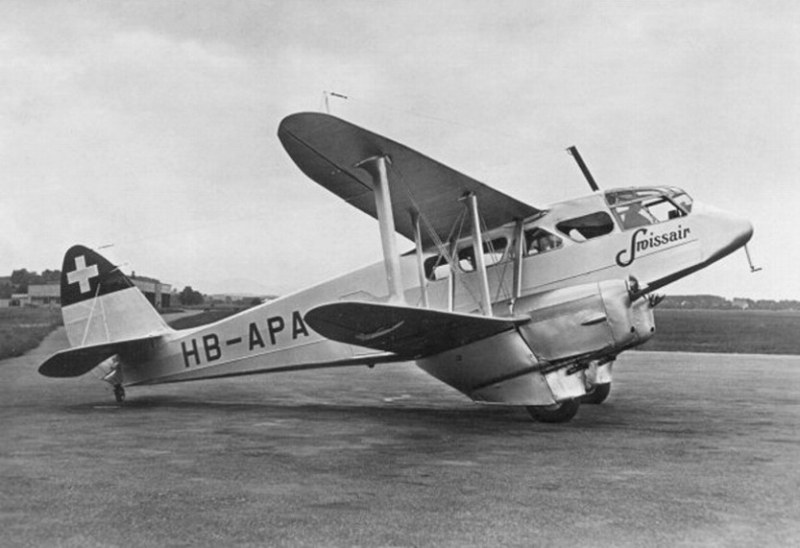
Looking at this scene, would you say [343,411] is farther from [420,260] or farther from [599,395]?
[599,395]

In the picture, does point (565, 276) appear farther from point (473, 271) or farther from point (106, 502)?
point (106, 502)

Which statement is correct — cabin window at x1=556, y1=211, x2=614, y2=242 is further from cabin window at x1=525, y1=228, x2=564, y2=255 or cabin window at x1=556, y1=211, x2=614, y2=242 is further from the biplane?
cabin window at x1=525, y1=228, x2=564, y2=255

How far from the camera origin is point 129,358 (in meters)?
11.8

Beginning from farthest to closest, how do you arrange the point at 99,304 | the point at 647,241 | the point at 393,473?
the point at 99,304 → the point at 647,241 → the point at 393,473

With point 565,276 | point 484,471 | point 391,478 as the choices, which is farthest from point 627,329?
point 391,478

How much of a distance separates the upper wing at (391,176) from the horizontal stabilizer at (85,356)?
432 centimetres

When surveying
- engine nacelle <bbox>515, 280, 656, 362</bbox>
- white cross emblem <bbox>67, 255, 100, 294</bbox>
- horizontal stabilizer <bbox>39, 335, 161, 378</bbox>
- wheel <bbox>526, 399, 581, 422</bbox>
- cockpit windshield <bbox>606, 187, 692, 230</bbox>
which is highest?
white cross emblem <bbox>67, 255, 100, 294</bbox>

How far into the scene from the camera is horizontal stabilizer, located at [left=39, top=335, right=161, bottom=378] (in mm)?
10672

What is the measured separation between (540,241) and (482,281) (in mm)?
1184

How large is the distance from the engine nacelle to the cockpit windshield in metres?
1.05

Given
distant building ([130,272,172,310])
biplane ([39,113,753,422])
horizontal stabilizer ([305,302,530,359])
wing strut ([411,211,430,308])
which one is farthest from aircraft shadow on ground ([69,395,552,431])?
distant building ([130,272,172,310])

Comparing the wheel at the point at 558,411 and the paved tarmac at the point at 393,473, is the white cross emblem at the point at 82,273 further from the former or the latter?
the wheel at the point at 558,411

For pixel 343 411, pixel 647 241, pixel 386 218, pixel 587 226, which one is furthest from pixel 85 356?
pixel 647 241

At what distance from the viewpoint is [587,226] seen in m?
9.70
